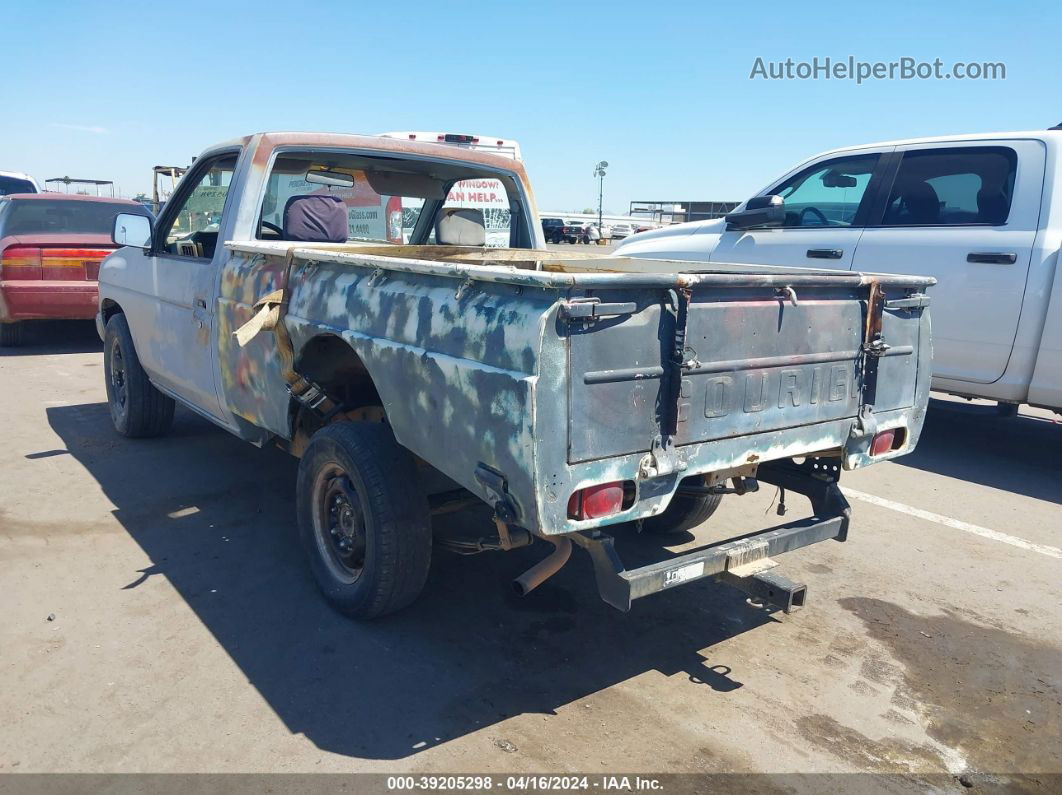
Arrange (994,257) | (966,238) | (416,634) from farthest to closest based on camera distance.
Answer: (966,238) → (994,257) → (416,634)

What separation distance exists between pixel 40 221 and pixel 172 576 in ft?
24.7

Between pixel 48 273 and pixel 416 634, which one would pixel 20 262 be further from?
pixel 416 634

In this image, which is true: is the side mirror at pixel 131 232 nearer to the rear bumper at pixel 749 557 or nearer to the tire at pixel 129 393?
the tire at pixel 129 393

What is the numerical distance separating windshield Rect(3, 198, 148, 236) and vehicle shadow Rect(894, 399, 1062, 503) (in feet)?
Result: 27.7

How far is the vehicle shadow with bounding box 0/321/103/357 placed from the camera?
958 centimetres

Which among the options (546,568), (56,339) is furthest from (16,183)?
(546,568)

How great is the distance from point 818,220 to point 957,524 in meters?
2.85

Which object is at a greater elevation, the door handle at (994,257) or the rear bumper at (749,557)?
the door handle at (994,257)

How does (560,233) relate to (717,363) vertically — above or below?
above

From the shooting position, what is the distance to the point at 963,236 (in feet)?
18.4

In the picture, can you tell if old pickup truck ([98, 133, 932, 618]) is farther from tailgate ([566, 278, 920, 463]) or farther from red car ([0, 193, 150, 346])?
red car ([0, 193, 150, 346])

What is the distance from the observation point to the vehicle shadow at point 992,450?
555cm

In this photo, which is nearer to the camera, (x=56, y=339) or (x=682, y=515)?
(x=682, y=515)

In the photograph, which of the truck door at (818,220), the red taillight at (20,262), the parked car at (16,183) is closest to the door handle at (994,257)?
the truck door at (818,220)
